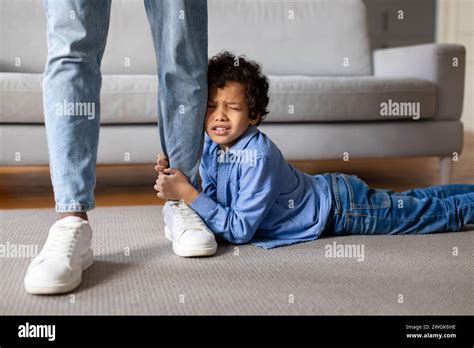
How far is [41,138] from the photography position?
2035 mm

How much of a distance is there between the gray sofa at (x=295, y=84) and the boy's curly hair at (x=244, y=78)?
72cm

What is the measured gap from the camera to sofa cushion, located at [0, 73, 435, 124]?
6.57 ft

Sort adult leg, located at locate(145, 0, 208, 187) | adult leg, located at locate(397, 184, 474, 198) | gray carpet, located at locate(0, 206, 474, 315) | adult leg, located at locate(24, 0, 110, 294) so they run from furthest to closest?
adult leg, located at locate(397, 184, 474, 198) → adult leg, located at locate(145, 0, 208, 187) → adult leg, located at locate(24, 0, 110, 294) → gray carpet, located at locate(0, 206, 474, 315)

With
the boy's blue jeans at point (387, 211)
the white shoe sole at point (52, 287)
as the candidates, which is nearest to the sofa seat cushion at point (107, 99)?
the boy's blue jeans at point (387, 211)

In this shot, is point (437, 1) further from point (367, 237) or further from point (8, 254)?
point (8, 254)

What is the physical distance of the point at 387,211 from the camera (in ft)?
4.78

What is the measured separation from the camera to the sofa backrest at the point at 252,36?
8.38ft

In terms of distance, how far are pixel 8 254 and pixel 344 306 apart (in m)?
0.73

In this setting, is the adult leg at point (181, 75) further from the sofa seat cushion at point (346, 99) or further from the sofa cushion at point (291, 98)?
the sofa seat cushion at point (346, 99)

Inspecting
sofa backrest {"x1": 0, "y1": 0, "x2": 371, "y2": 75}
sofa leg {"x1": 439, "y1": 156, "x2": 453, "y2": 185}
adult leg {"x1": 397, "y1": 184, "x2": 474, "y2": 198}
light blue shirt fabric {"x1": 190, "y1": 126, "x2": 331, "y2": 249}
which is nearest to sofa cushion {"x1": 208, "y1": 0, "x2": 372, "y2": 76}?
sofa backrest {"x1": 0, "y1": 0, "x2": 371, "y2": 75}

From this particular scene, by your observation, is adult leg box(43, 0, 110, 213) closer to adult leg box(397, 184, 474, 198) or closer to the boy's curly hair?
the boy's curly hair

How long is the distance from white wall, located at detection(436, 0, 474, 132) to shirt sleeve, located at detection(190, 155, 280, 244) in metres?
3.85

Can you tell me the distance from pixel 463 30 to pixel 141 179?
10.5 feet

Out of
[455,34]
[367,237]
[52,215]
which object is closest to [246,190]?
[367,237]
